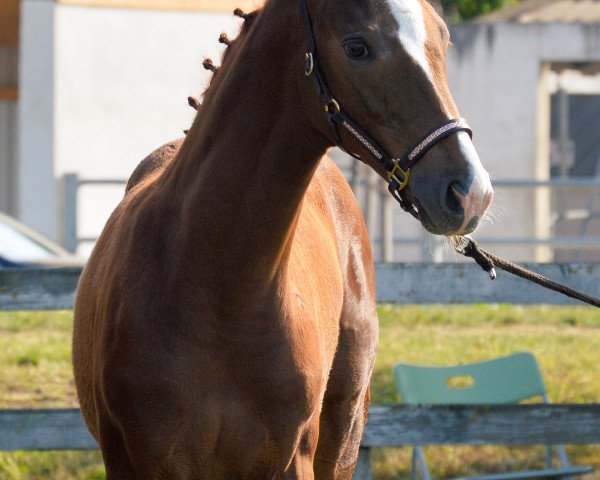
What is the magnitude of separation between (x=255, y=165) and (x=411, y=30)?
23.8 inches

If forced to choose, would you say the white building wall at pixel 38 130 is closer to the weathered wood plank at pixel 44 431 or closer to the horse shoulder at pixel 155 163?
the weathered wood plank at pixel 44 431

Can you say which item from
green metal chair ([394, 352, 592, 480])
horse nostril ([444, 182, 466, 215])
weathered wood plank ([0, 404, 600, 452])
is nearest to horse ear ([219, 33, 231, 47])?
horse nostril ([444, 182, 466, 215])

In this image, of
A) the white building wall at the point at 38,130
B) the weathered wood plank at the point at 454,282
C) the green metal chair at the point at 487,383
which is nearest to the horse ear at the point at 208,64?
the weathered wood plank at the point at 454,282

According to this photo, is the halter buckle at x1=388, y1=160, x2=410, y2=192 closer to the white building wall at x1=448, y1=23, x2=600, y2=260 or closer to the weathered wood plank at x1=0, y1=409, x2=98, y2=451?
the weathered wood plank at x1=0, y1=409, x2=98, y2=451

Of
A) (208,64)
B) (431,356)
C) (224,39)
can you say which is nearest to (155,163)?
(208,64)

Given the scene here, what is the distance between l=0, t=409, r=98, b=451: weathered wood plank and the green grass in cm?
85

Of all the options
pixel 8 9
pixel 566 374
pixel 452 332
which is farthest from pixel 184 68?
pixel 566 374

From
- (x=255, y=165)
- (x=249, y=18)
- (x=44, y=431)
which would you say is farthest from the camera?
(x=44, y=431)

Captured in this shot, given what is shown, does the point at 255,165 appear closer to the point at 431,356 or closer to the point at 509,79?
the point at 431,356

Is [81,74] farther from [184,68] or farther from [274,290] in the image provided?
[274,290]

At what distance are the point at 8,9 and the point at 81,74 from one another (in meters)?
1.84

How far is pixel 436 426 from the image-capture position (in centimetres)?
488

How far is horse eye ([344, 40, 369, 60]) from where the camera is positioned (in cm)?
279

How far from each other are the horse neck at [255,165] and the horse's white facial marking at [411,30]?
0.34m
